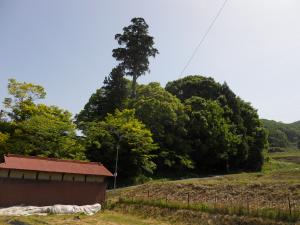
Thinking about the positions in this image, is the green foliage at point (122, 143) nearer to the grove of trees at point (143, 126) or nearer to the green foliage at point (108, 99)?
the grove of trees at point (143, 126)

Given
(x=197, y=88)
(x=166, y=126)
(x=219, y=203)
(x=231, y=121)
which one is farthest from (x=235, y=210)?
(x=197, y=88)

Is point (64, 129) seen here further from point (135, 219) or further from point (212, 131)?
point (212, 131)

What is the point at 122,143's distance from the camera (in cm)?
3969

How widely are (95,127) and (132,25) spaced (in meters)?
19.6

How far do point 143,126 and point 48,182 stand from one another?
1584 centimetres

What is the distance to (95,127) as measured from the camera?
39.4 m

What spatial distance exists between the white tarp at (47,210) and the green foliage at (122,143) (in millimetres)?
12835

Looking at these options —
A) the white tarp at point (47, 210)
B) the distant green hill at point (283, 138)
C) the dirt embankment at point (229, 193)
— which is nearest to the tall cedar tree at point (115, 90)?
the dirt embankment at point (229, 193)

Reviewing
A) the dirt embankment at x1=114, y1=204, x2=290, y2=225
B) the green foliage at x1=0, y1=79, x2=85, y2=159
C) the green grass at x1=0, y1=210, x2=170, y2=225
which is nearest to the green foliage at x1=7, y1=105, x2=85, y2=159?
the green foliage at x1=0, y1=79, x2=85, y2=159

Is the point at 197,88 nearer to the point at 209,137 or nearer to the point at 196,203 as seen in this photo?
the point at 209,137

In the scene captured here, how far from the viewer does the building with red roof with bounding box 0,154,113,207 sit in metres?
24.2

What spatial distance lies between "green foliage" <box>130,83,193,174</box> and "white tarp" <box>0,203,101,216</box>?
18.7 metres

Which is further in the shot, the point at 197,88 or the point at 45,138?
→ the point at 197,88

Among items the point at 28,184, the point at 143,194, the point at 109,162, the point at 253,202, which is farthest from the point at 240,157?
the point at 28,184
